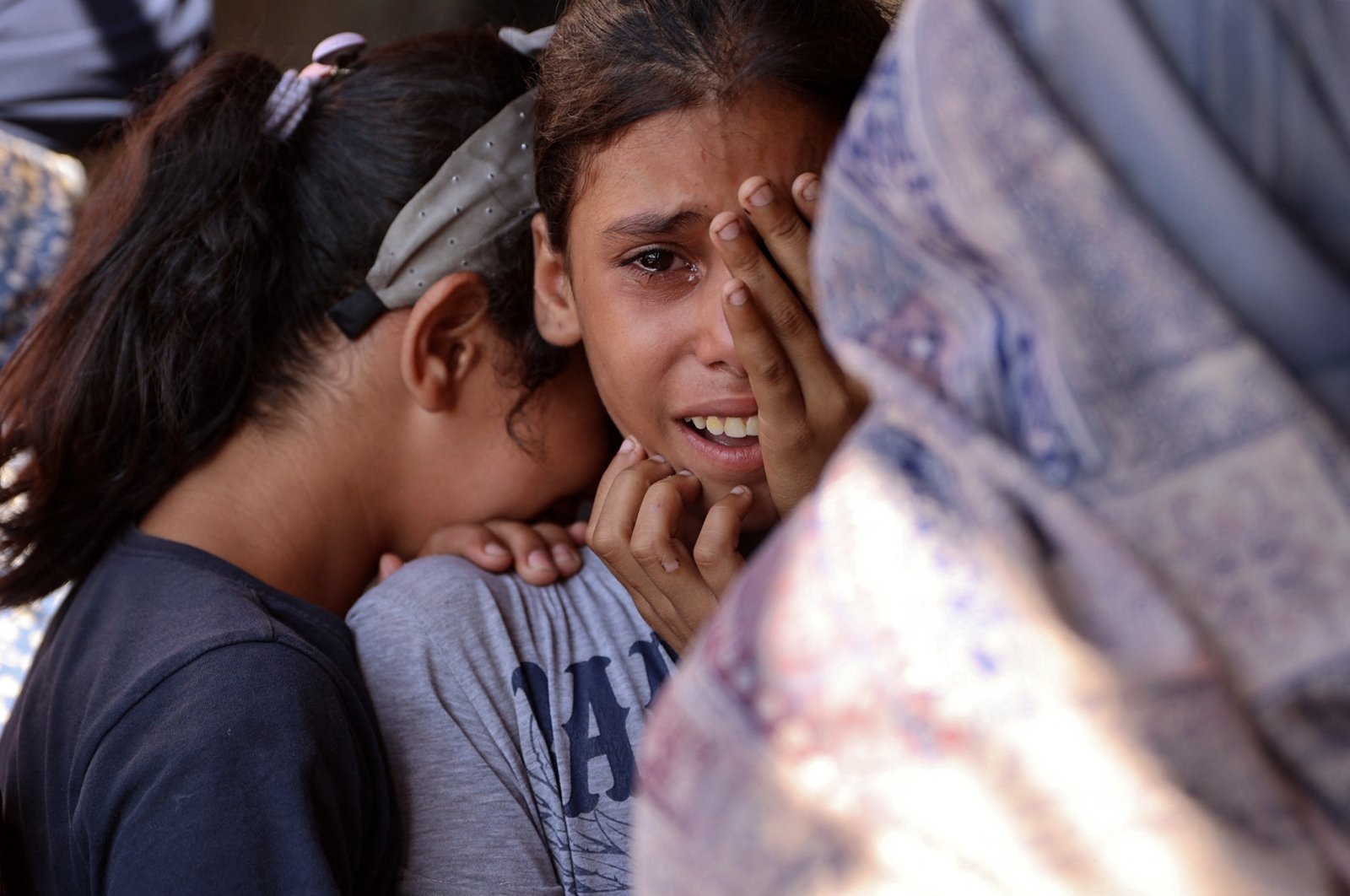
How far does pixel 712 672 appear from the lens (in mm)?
505

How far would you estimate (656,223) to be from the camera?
1.17 meters

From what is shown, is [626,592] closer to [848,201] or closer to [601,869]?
[601,869]

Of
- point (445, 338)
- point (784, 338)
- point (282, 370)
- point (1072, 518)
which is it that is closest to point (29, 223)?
point (282, 370)

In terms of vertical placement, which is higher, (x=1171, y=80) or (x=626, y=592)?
(x=1171, y=80)

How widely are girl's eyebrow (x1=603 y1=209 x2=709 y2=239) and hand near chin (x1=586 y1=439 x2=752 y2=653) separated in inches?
10.2

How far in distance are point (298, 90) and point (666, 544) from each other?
83cm

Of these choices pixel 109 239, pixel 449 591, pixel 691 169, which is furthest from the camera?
pixel 109 239

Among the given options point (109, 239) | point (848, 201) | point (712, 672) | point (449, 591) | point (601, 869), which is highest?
point (848, 201)

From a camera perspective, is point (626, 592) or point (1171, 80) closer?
point (1171, 80)

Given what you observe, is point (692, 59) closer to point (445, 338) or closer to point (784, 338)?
point (784, 338)

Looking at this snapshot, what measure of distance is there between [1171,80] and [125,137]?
1502 mm

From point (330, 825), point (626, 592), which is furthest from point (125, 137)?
point (330, 825)

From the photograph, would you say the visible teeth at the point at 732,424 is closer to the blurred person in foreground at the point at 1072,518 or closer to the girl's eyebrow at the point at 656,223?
the girl's eyebrow at the point at 656,223

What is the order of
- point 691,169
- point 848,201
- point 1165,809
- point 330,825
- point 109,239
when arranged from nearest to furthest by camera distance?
1. point 1165,809
2. point 848,201
3. point 330,825
4. point 691,169
5. point 109,239
